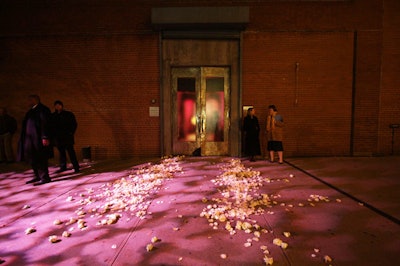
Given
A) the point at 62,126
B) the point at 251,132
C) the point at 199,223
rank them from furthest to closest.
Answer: the point at 251,132 → the point at 62,126 → the point at 199,223

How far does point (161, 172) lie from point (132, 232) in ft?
12.2

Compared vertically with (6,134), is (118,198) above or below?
below

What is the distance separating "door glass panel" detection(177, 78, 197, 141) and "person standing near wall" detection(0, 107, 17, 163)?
579cm

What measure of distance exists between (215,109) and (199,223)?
631cm

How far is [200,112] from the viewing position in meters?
10.1

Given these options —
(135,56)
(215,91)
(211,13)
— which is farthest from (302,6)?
(135,56)

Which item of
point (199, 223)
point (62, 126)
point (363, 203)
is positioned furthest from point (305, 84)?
point (62, 126)

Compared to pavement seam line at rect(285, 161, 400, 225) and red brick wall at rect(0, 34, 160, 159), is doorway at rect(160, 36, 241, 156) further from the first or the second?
pavement seam line at rect(285, 161, 400, 225)

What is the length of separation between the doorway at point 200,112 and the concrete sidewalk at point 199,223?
2775 millimetres

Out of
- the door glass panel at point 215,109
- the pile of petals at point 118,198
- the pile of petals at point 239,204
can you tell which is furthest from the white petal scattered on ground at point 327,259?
the door glass panel at point 215,109

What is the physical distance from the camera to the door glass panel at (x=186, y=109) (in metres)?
10.1

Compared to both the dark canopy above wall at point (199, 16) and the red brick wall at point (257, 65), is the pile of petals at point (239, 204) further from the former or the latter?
the dark canopy above wall at point (199, 16)

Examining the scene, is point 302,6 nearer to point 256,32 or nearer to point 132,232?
point 256,32

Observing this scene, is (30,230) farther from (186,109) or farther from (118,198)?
(186,109)
